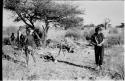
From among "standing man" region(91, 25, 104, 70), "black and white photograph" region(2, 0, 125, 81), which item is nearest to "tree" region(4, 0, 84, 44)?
"black and white photograph" region(2, 0, 125, 81)

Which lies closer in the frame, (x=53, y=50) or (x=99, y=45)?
(x=99, y=45)

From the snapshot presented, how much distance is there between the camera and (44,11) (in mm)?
15156

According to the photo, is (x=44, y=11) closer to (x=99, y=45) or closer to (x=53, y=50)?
(x=53, y=50)

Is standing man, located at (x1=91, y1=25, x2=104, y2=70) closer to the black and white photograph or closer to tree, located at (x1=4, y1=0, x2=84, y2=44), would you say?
the black and white photograph

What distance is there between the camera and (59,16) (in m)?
16.5

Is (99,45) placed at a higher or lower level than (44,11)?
lower

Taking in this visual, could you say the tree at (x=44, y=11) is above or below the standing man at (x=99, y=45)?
above

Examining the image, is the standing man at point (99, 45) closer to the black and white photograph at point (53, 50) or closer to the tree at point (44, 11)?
the black and white photograph at point (53, 50)

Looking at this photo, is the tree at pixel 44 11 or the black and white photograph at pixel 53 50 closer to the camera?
the black and white photograph at pixel 53 50

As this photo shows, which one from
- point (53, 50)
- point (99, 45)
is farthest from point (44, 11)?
point (99, 45)

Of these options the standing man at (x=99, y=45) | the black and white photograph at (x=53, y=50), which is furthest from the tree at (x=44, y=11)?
the standing man at (x=99, y=45)

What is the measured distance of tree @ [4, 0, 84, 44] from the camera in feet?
46.2

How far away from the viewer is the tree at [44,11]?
14075 millimetres

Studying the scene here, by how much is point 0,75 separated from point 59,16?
1203 cm
